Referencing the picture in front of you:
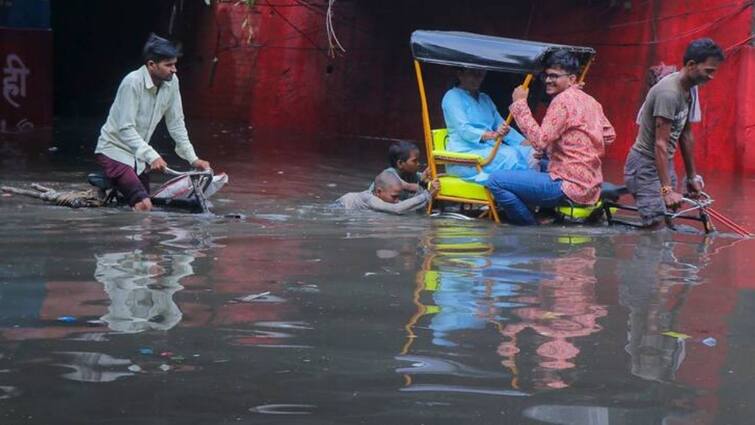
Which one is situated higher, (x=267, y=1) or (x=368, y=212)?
(x=267, y=1)

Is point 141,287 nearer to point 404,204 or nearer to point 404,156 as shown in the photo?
point 404,204

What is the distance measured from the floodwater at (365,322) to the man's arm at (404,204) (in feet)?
1.37

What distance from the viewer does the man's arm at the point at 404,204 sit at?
377 inches

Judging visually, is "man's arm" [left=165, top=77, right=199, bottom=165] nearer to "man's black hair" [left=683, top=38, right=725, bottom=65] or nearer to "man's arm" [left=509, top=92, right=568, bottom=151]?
"man's arm" [left=509, top=92, right=568, bottom=151]

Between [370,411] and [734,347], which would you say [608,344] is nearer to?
[734,347]

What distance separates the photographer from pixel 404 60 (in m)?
19.5

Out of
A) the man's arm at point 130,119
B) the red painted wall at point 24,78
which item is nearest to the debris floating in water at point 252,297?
the man's arm at point 130,119

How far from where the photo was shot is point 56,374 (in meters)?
4.69

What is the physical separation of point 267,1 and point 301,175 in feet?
28.9

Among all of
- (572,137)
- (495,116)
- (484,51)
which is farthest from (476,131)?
(572,137)

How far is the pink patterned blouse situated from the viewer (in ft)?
29.1

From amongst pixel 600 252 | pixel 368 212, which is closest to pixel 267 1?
→ pixel 368 212

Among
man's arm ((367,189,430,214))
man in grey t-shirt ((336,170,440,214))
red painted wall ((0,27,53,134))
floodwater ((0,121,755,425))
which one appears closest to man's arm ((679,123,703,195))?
floodwater ((0,121,755,425))

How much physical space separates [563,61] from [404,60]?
34.9 feet
